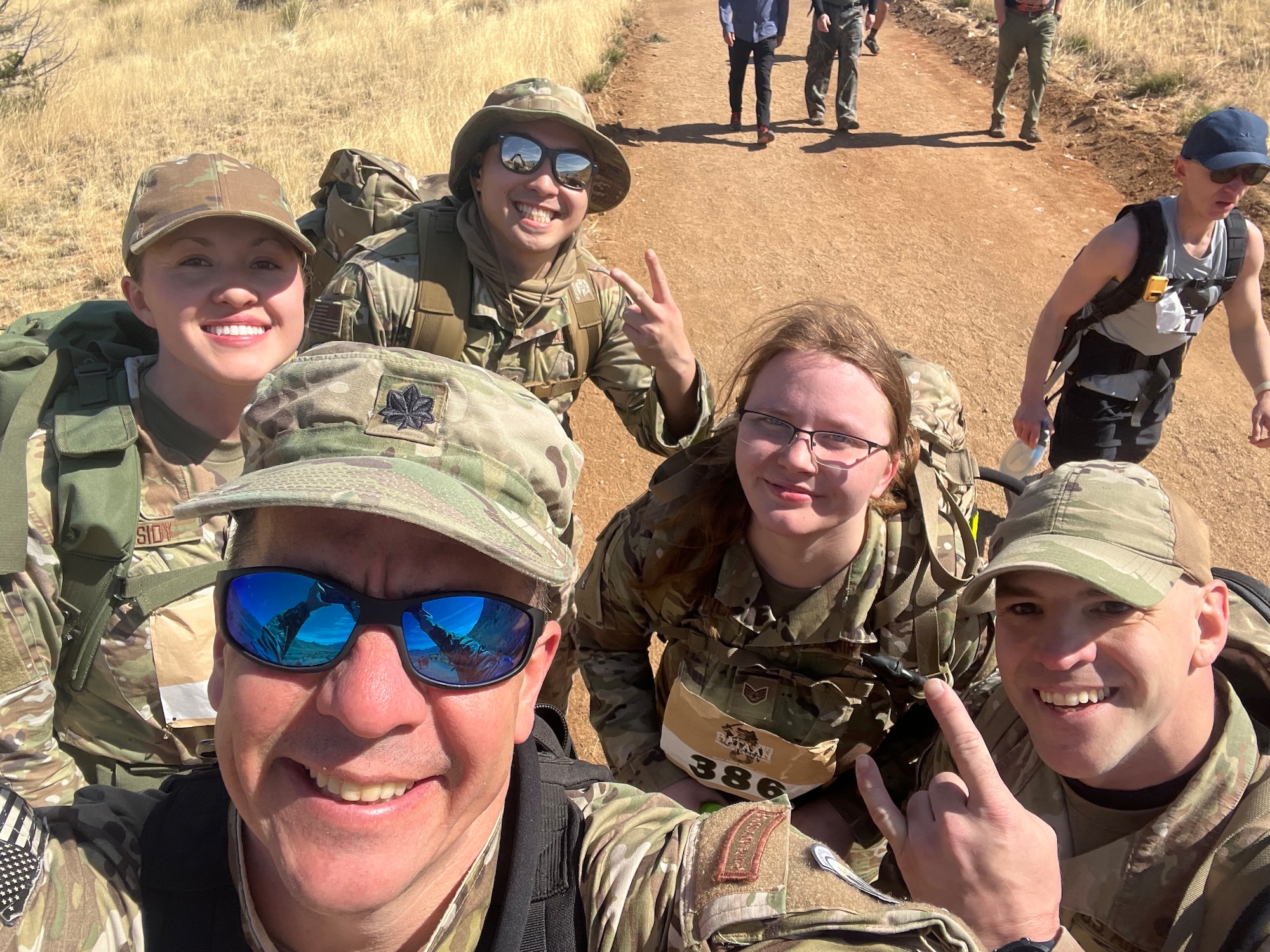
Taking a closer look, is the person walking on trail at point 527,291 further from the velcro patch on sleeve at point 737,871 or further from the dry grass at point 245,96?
the dry grass at point 245,96

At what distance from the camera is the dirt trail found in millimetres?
5422

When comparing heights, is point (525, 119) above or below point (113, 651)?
above

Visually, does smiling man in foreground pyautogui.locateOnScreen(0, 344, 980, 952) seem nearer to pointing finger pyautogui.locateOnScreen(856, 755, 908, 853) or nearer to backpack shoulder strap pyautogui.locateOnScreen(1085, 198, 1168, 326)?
pointing finger pyautogui.locateOnScreen(856, 755, 908, 853)

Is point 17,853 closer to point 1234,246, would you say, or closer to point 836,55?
point 1234,246

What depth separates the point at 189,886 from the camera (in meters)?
1.23

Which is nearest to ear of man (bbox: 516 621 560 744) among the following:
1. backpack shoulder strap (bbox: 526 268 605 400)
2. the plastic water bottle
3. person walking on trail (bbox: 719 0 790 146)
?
backpack shoulder strap (bbox: 526 268 605 400)

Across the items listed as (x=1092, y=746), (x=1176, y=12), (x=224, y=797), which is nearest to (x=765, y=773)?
(x=1092, y=746)

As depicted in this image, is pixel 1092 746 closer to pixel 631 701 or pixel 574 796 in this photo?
pixel 574 796

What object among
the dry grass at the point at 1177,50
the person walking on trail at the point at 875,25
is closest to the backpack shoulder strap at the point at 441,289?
the dry grass at the point at 1177,50

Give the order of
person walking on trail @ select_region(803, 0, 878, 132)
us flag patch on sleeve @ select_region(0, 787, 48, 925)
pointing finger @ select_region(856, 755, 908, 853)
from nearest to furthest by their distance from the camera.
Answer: us flag patch on sleeve @ select_region(0, 787, 48, 925) → pointing finger @ select_region(856, 755, 908, 853) → person walking on trail @ select_region(803, 0, 878, 132)

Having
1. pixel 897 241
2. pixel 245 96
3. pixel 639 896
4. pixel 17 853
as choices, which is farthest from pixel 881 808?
pixel 245 96

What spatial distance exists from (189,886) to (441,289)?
228cm

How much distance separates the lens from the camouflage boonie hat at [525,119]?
3168 mm

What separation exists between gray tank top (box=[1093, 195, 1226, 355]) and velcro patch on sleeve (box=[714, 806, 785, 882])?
2960mm
